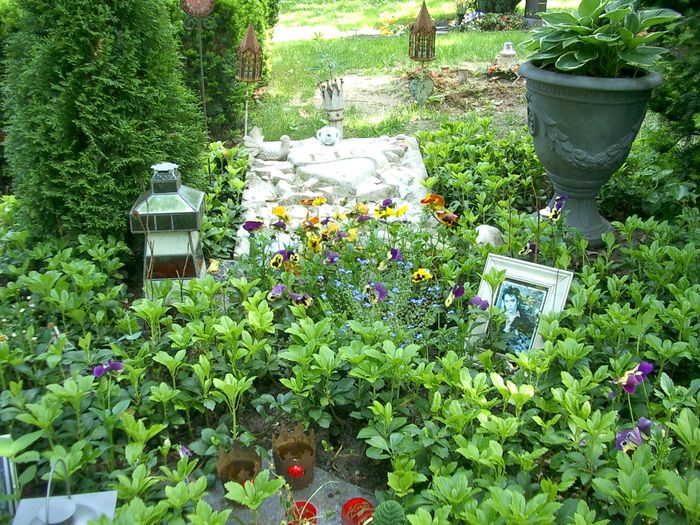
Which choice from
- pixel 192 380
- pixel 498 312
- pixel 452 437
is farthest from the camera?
pixel 498 312

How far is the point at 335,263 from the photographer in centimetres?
382

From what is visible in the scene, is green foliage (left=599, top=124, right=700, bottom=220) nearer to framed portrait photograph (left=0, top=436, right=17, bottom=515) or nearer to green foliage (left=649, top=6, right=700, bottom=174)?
green foliage (left=649, top=6, right=700, bottom=174)

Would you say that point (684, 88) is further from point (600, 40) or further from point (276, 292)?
point (276, 292)

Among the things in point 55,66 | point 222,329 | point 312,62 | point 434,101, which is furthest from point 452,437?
point 312,62

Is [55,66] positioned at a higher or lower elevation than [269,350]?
higher

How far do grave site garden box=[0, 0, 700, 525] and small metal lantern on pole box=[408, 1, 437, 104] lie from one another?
135 centimetres

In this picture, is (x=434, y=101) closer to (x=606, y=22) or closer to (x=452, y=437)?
(x=606, y=22)

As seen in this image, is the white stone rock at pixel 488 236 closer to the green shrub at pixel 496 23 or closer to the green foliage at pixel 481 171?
the green foliage at pixel 481 171

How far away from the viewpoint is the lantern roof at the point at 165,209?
3.74 metres

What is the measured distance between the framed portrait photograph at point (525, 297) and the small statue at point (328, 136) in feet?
9.75

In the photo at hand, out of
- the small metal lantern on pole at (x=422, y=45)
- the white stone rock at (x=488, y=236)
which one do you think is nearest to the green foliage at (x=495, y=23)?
the small metal lantern on pole at (x=422, y=45)

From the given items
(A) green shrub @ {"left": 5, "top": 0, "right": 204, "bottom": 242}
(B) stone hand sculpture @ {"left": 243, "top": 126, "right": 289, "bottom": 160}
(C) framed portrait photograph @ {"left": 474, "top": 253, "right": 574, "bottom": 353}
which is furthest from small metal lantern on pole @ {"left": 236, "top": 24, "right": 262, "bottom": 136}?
(C) framed portrait photograph @ {"left": 474, "top": 253, "right": 574, "bottom": 353}

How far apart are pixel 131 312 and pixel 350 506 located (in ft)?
5.51

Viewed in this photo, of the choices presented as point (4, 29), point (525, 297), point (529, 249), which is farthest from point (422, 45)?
point (525, 297)
